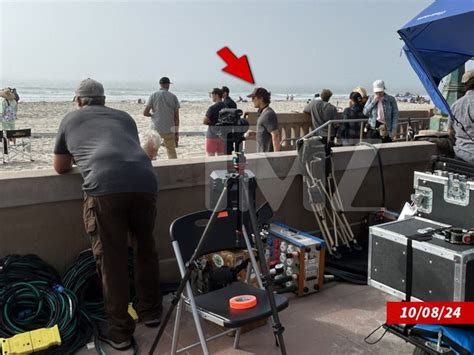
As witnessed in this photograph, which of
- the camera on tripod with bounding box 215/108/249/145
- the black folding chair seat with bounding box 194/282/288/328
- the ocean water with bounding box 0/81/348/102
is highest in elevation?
the ocean water with bounding box 0/81/348/102

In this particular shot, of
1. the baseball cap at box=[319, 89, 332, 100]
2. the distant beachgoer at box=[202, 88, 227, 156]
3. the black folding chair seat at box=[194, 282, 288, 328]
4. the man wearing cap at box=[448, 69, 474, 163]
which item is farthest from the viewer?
the baseball cap at box=[319, 89, 332, 100]

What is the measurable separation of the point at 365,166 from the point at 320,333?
8.63 feet

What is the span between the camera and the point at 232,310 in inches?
126

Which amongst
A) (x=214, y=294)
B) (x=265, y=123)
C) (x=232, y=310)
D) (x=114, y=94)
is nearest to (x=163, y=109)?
(x=265, y=123)

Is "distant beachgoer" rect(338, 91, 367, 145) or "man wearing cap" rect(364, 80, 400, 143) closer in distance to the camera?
"man wearing cap" rect(364, 80, 400, 143)

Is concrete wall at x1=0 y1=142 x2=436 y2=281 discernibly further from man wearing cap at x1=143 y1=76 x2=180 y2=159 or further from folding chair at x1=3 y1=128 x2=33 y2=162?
folding chair at x1=3 y1=128 x2=33 y2=162

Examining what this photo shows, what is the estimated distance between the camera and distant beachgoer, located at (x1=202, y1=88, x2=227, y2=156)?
9047 mm

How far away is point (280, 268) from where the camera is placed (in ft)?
15.0

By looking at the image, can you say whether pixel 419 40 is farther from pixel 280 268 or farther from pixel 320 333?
pixel 320 333

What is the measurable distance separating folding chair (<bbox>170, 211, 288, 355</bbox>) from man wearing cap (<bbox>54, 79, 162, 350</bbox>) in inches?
17.9

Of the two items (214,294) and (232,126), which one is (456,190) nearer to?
(232,126)

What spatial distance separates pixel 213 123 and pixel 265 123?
8.54ft

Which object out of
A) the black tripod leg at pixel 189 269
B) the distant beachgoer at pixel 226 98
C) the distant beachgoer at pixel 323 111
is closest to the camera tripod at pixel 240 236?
the black tripod leg at pixel 189 269
